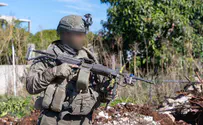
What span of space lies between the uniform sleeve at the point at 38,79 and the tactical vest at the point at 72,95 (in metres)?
0.07

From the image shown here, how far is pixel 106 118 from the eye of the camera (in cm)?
529

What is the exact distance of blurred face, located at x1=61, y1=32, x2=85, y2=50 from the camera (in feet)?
8.73

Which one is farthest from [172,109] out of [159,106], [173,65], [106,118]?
[173,65]

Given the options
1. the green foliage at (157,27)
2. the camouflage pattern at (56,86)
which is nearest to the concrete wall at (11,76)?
the green foliage at (157,27)

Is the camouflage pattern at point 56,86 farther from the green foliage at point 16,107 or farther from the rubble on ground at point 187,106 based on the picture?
the green foliage at point 16,107

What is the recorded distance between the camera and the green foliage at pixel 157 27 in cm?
898

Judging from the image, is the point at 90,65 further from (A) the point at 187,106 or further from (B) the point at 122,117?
(A) the point at 187,106

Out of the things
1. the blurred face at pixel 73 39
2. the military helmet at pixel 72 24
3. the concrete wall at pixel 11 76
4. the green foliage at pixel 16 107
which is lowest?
the green foliage at pixel 16 107

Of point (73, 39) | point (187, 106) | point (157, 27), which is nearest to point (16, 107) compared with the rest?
point (187, 106)

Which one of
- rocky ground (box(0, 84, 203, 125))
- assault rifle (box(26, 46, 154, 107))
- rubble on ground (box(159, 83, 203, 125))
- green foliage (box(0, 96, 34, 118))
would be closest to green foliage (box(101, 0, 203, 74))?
rubble on ground (box(159, 83, 203, 125))

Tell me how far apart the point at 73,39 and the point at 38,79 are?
440 millimetres

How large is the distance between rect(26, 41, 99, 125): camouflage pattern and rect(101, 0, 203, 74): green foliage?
244 inches

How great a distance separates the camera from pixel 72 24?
104 inches

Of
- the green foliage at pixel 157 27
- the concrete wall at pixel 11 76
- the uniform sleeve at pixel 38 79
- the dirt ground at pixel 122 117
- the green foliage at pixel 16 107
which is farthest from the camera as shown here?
the green foliage at pixel 157 27
